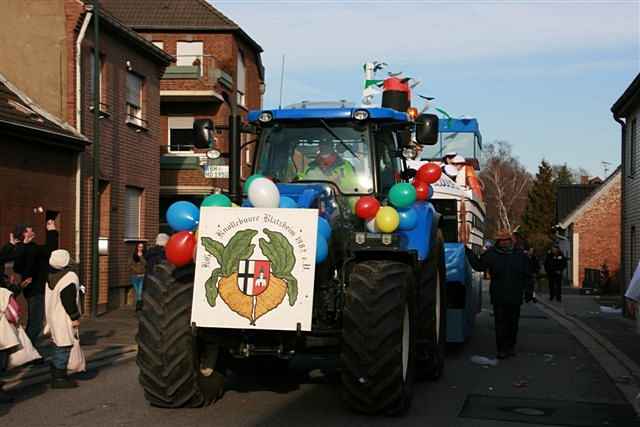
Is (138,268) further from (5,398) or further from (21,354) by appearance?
(5,398)

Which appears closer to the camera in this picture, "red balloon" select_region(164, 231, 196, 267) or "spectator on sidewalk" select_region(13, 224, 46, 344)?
"red balloon" select_region(164, 231, 196, 267)

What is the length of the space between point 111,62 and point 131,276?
4839 mm

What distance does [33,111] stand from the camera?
17766 millimetres

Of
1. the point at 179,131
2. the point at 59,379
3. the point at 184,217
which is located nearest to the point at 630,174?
the point at 179,131

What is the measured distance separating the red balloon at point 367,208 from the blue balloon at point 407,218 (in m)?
0.45

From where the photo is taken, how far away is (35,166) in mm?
16938

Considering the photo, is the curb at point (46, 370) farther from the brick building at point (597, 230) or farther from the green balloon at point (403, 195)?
the brick building at point (597, 230)

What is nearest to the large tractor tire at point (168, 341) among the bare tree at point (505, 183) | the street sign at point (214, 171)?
the street sign at point (214, 171)

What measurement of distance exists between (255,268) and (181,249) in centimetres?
68

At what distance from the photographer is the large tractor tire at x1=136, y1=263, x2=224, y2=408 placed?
7797mm

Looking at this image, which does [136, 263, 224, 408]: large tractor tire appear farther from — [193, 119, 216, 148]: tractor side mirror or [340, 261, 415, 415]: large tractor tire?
[193, 119, 216, 148]: tractor side mirror

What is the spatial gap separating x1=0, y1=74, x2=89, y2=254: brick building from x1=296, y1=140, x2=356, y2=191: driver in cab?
7.50 metres

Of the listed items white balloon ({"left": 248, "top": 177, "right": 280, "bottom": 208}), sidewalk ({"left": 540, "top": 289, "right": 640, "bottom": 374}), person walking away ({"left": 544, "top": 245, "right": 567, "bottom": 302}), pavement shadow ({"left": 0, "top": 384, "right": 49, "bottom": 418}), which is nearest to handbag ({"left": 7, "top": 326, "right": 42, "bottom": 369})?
pavement shadow ({"left": 0, "top": 384, "right": 49, "bottom": 418})

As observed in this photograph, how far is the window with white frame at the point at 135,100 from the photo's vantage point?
21.9 meters
